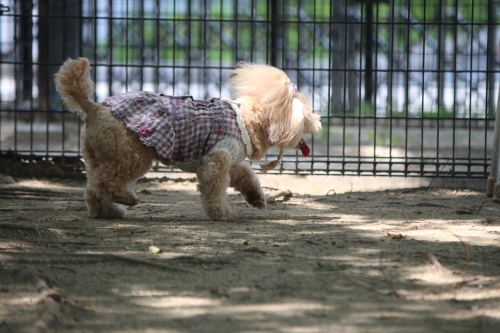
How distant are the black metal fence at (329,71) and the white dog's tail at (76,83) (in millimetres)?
1678

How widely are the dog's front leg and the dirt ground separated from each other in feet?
0.30

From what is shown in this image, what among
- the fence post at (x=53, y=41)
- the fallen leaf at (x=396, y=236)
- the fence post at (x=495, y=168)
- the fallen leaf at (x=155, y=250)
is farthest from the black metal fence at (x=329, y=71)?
the fallen leaf at (x=155, y=250)

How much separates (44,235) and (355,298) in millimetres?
1925

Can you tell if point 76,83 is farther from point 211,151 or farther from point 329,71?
point 329,71

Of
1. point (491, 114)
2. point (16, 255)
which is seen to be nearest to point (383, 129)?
point (491, 114)

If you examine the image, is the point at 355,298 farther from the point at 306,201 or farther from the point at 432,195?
the point at 432,195

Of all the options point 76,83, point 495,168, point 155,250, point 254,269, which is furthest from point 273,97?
point 495,168

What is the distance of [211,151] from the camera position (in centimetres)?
432

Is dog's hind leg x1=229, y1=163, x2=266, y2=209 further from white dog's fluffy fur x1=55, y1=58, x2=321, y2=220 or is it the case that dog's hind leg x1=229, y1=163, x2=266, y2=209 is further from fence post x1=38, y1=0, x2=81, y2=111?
fence post x1=38, y1=0, x2=81, y2=111

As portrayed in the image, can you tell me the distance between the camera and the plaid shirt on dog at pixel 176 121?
4.23m

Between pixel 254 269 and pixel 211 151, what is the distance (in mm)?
1414

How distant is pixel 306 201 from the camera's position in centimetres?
541

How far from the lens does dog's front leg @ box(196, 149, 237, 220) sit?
428 cm

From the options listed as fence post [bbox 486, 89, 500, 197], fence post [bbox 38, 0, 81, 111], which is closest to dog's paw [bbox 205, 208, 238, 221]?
fence post [bbox 486, 89, 500, 197]
